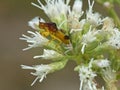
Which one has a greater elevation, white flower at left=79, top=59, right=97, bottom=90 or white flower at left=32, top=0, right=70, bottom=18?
Result: white flower at left=32, top=0, right=70, bottom=18

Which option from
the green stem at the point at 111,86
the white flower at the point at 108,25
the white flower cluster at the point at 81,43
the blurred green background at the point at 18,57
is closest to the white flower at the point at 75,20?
the white flower cluster at the point at 81,43

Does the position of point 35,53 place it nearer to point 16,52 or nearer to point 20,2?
point 16,52

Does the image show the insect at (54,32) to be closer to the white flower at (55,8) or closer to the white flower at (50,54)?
the white flower at (50,54)

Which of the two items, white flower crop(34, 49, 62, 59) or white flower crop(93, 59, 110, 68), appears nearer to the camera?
white flower crop(93, 59, 110, 68)

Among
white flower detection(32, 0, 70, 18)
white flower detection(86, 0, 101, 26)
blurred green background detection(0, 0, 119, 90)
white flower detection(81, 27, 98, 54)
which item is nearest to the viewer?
white flower detection(81, 27, 98, 54)

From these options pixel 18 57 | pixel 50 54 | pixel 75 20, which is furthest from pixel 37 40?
pixel 18 57

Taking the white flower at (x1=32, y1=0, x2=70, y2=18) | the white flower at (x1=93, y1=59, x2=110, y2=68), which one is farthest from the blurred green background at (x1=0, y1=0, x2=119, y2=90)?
the white flower at (x1=93, y1=59, x2=110, y2=68)

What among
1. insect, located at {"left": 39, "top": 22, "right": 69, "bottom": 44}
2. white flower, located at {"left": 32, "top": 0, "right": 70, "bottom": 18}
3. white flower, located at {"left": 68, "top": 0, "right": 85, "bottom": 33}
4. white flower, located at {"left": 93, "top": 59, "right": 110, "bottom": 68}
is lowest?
white flower, located at {"left": 93, "top": 59, "right": 110, "bottom": 68}

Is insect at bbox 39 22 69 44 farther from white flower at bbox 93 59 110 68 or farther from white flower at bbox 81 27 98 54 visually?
white flower at bbox 93 59 110 68
